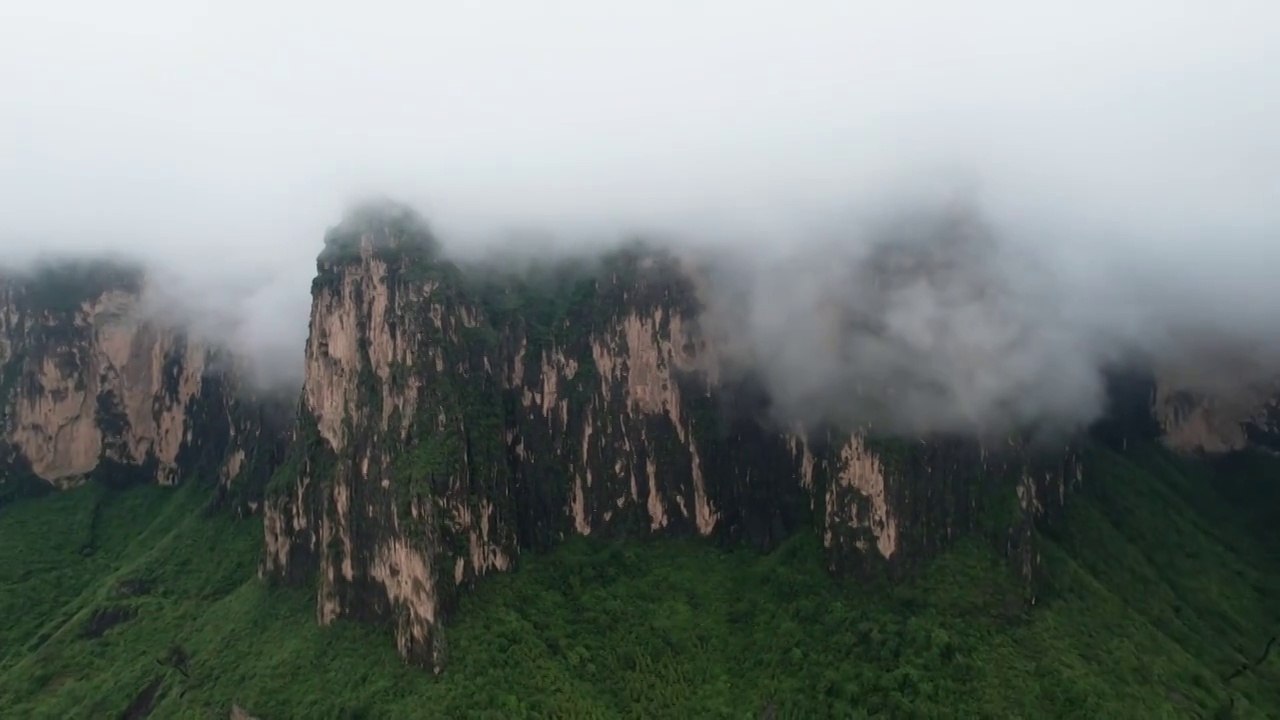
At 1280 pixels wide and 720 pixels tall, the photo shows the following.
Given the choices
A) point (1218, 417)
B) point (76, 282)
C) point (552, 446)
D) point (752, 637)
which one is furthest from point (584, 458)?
point (76, 282)

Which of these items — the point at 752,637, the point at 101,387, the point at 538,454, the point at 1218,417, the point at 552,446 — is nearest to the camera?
the point at 752,637

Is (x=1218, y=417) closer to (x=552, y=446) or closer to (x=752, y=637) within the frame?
(x=752, y=637)

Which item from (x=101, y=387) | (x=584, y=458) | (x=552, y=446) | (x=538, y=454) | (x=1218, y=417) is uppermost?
(x=101, y=387)

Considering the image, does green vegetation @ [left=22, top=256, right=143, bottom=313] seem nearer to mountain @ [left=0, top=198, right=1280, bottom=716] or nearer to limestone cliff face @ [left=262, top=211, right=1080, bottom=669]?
mountain @ [left=0, top=198, right=1280, bottom=716]

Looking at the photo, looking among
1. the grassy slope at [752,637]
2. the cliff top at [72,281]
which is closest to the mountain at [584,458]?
the grassy slope at [752,637]

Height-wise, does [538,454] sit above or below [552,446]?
below

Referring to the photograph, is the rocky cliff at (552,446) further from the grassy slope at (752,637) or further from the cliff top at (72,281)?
the cliff top at (72,281)

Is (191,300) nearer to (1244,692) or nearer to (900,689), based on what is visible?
(900,689)
